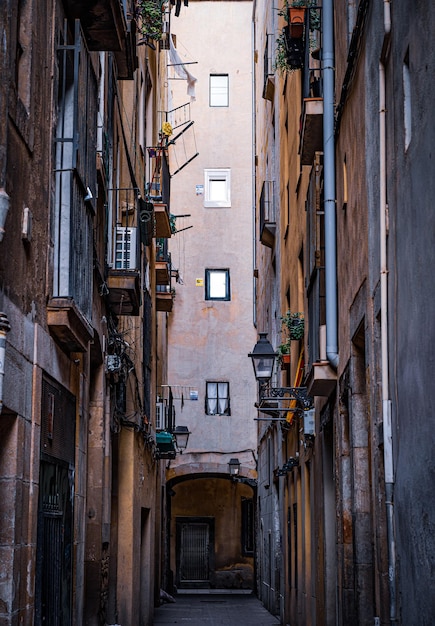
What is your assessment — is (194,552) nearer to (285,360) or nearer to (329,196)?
(285,360)

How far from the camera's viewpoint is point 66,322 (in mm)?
8609

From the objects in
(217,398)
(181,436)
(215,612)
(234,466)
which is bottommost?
(215,612)

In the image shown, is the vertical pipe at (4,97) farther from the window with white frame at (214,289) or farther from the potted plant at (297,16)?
the window with white frame at (214,289)

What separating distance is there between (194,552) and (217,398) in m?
7.33

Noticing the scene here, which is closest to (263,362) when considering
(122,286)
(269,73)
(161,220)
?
(122,286)

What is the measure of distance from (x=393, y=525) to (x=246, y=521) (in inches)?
1257

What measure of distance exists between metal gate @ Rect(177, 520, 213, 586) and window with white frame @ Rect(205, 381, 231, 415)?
5.98m

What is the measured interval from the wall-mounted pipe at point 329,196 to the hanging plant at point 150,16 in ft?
14.9

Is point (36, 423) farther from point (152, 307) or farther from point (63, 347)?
point (152, 307)

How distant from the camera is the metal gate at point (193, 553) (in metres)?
40.1

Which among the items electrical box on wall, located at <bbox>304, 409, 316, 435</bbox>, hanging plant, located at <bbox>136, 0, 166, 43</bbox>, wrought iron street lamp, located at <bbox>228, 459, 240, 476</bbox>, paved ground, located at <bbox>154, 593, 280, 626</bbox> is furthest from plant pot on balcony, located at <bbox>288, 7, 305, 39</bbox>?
wrought iron street lamp, located at <bbox>228, 459, 240, 476</bbox>

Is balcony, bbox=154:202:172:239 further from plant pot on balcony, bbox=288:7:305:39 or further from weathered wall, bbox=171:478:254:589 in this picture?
weathered wall, bbox=171:478:254:589

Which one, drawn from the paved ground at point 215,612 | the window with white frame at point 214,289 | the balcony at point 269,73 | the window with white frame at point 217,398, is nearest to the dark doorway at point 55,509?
the paved ground at point 215,612

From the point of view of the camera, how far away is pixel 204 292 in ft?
121
